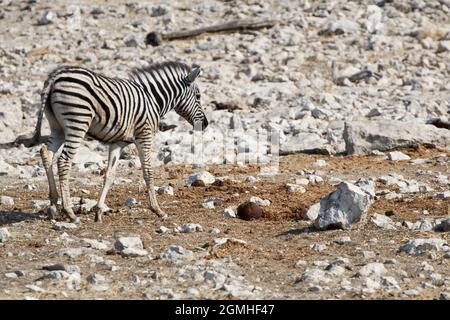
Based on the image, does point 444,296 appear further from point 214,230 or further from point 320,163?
point 320,163

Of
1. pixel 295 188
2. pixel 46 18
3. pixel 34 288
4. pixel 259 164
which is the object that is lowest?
pixel 259 164

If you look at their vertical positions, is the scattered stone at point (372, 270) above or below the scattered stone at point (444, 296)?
below

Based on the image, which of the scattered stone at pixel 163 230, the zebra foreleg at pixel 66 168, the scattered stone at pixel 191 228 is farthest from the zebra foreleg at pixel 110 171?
the scattered stone at pixel 191 228

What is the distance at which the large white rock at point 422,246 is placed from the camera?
29.8 ft

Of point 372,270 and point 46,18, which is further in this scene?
point 46,18

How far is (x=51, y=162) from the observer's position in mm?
10977

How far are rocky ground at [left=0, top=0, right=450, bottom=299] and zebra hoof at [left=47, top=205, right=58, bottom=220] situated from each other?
7.0 inches

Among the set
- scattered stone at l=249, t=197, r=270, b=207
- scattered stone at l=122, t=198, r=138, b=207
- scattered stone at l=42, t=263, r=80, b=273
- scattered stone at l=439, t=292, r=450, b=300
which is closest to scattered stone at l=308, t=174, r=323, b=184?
scattered stone at l=249, t=197, r=270, b=207

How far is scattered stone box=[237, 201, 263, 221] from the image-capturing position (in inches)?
427

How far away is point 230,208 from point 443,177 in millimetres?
3423

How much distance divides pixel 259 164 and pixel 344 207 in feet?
15.1

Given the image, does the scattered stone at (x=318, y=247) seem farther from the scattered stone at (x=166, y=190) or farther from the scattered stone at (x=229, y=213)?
the scattered stone at (x=166, y=190)

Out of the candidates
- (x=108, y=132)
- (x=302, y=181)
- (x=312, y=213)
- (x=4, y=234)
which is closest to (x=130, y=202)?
(x=108, y=132)

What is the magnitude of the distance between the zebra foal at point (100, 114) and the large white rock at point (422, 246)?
120 inches
